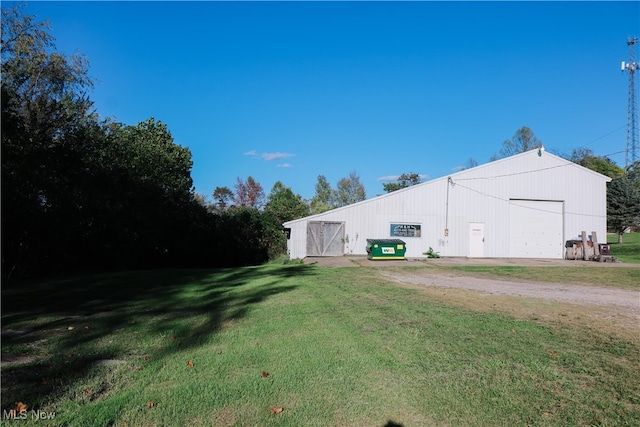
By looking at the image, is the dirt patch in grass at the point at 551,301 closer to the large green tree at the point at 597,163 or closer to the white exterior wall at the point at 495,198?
the white exterior wall at the point at 495,198

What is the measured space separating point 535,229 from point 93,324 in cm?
2710

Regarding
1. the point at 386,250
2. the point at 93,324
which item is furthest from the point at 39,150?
the point at 386,250

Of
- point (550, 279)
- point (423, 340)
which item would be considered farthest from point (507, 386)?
point (550, 279)

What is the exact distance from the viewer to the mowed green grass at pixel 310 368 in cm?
321

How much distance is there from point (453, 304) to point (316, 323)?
10.9ft

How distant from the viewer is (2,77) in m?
17.4

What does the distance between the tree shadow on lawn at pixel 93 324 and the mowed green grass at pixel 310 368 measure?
26mm

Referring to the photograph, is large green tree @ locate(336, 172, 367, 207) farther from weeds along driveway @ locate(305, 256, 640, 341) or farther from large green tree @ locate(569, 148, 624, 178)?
weeds along driveway @ locate(305, 256, 640, 341)

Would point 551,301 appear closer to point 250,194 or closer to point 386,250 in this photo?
point 386,250

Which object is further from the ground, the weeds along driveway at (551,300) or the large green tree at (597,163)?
the large green tree at (597,163)

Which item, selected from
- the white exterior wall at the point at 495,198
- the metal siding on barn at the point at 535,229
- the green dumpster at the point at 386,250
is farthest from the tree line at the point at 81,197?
the metal siding on barn at the point at 535,229

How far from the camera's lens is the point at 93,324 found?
594 cm

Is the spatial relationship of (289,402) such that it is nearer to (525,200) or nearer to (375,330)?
(375,330)

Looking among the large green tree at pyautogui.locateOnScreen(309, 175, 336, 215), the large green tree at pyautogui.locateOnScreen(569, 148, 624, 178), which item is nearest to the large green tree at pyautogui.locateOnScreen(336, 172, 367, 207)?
the large green tree at pyautogui.locateOnScreen(309, 175, 336, 215)
